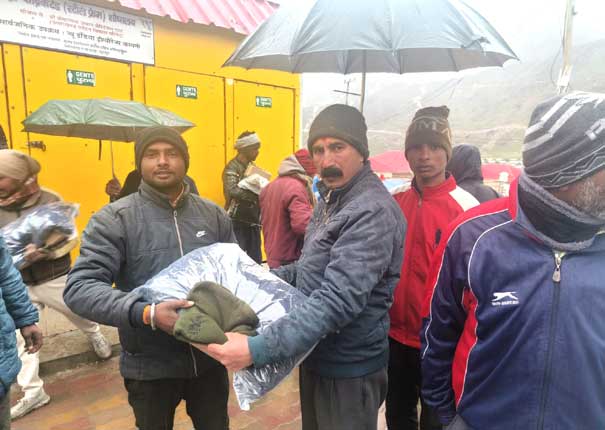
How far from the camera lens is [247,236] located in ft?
19.4

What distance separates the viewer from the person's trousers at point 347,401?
1.92m

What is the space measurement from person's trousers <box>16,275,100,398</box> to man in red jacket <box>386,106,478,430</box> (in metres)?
2.68

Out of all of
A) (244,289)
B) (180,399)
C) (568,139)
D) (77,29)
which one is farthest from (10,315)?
(77,29)

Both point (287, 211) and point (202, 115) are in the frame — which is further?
point (202, 115)

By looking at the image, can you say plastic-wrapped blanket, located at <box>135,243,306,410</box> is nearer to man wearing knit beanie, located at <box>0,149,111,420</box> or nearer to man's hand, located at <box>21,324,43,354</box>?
man's hand, located at <box>21,324,43,354</box>

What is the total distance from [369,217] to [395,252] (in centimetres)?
23

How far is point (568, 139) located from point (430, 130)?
52.7 inches

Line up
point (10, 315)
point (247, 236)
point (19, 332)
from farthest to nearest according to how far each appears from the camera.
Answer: point (247, 236), point (19, 332), point (10, 315)

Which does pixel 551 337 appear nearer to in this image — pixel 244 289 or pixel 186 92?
pixel 244 289

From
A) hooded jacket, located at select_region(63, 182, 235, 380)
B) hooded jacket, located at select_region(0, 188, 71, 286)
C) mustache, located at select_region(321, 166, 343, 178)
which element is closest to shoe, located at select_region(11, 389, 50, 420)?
hooded jacket, located at select_region(0, 188, 71, 286)

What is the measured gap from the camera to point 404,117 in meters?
53.6

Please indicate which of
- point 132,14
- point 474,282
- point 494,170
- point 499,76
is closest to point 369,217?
point 474,282

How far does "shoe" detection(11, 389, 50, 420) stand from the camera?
3318mm

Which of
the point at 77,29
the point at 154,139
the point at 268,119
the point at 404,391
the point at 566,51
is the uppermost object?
the point at 566,51
